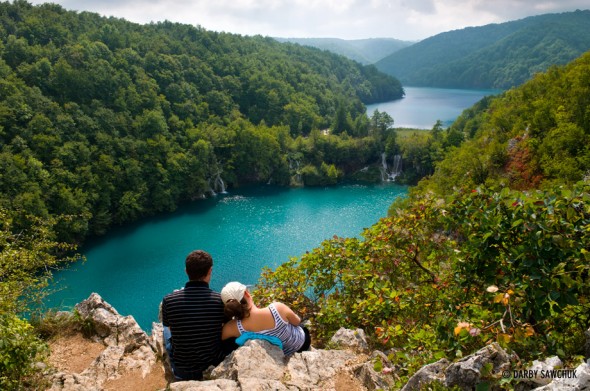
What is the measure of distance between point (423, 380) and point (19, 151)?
48.9 m

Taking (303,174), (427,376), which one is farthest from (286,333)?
(303,174)

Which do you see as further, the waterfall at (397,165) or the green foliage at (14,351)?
the waterfall at (397,165)

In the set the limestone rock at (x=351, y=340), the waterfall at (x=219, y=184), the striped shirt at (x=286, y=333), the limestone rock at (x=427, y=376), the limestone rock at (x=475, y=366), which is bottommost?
the waterfall at (x=219, y=184)

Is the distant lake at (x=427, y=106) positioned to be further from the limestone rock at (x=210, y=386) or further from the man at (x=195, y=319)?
the limestone rock at (x=210, y=386)

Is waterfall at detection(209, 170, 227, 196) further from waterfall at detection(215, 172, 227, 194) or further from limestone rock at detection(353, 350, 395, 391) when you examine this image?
limestone rock at detection(353, 350, 395, 391)

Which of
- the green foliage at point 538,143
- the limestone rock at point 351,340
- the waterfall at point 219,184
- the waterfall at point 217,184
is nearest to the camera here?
the limestone rock at point 351,340

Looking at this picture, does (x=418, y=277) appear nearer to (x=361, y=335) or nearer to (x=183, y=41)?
(x=361, y=335)

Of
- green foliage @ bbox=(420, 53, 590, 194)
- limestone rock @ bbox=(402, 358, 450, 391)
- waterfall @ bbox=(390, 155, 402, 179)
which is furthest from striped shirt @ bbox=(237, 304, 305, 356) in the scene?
waterfall @ bbox=(390, 155, 402, 179)

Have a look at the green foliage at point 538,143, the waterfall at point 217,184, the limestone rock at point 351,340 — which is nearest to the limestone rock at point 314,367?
the limestone rock at point 351,340

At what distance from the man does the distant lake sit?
100789 millimetres

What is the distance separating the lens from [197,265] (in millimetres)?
5195

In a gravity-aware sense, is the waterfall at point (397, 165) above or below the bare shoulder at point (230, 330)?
below

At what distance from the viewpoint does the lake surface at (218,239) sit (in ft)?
102

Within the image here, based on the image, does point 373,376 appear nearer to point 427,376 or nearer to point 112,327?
point 427,376
